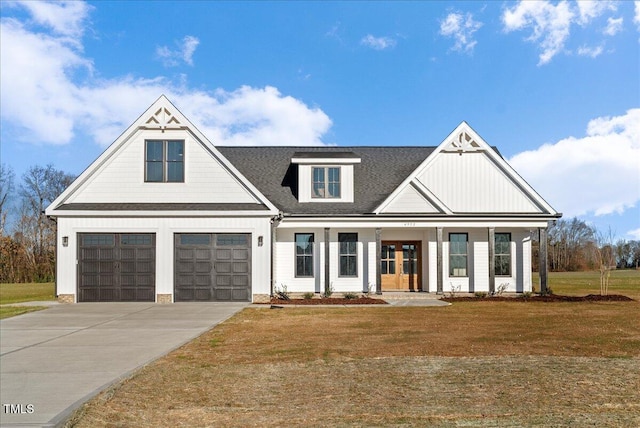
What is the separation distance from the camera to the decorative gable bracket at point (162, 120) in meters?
21.0

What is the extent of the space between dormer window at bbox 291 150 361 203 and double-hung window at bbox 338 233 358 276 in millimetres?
1547

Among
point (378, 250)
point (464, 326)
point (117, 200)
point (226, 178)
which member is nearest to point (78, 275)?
point (117, 200)

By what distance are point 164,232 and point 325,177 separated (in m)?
7.00

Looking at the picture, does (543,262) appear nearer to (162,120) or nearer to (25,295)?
(162,120)

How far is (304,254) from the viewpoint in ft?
75.8

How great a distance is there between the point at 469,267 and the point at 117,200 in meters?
14.3

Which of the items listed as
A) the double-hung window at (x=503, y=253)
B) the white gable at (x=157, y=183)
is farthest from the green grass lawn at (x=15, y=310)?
the double-hung window at (x=503, y=253)

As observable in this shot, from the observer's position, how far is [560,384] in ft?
24.0

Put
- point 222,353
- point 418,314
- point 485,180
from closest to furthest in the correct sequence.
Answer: point 222,353 < point 418,314 < point 485,180

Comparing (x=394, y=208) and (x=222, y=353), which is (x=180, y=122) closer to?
(x=394, y=208)

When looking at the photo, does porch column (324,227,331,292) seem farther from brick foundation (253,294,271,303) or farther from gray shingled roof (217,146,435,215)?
brick foundation (253,294,271,303)

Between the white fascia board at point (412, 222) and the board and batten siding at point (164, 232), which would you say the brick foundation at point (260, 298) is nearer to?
the board and batten siding at point (164, 232)

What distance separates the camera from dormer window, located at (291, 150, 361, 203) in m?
23.2

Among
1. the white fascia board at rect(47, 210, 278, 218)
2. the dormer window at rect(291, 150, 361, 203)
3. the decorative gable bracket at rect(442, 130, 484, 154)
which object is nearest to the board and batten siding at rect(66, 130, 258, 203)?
the white fascia board at rect(47, 210, 278, 218)
